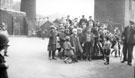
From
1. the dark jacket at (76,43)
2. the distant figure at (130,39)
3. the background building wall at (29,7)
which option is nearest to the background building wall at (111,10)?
the background building wall at (29,7)

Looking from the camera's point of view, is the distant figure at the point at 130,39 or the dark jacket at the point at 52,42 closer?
the distant figure at the point at 130,39

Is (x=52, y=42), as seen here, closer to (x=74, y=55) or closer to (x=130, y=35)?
(x=74, y=55)

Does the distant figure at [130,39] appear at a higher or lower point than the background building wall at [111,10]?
lower

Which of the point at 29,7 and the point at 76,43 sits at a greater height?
the point at 29,7

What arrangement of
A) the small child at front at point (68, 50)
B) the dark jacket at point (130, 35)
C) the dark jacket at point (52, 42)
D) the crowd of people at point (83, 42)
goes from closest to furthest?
the dark jacket at point (130, 35) < the crowd of people at point (83, 42) < the small child at front at point (68, 50) < the dark jacket at point (52, 42)

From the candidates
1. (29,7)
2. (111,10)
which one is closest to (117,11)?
(111,10)

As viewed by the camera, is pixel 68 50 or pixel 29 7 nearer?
pixel 68 50

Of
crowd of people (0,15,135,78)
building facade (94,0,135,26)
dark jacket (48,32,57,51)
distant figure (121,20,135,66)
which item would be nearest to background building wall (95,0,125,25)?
building facade (94,0,135,26)

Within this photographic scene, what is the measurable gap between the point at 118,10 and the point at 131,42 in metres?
15.0

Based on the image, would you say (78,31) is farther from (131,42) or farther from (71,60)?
(131,42)

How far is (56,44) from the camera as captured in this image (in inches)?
357

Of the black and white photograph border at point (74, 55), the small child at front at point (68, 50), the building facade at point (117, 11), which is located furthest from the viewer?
the building facade at point (117, 11)

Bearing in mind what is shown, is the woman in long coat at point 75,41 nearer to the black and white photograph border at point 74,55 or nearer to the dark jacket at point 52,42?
the black and white photograph border at point 74,55

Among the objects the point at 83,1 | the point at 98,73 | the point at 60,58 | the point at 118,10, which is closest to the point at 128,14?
the point at 118,10
